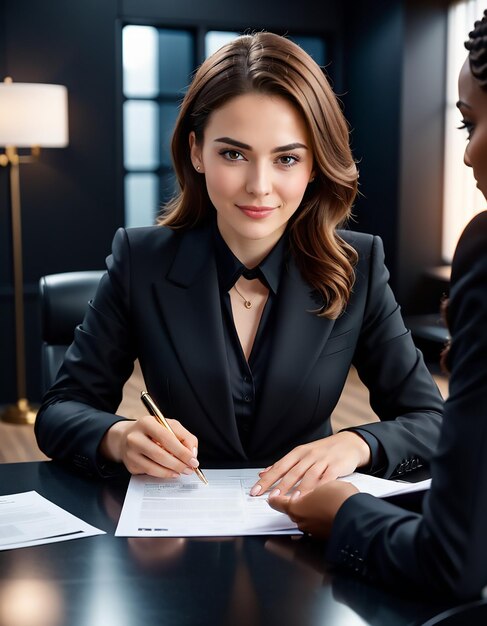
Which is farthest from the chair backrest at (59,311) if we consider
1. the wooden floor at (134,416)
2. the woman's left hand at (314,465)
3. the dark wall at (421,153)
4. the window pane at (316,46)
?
the window pane at (316,46)

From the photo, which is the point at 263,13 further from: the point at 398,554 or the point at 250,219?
the point at 398,554

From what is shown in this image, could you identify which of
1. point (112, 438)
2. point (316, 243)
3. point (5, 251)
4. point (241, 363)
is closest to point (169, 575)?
point (112, 438)

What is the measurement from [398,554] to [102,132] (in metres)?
4.51

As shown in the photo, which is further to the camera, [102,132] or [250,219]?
[102,132]

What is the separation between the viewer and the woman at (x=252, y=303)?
149 centimetres

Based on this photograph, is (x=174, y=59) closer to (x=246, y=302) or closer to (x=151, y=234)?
(x=151, y=234)

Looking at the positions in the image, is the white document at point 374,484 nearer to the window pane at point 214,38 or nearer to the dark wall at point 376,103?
the dark wall at point 376,103

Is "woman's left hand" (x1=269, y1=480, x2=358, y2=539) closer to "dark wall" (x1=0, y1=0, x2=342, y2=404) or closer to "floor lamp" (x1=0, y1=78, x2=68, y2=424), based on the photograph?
"floor lamp" (x1=0, y1=78, x2=68, y2=424)

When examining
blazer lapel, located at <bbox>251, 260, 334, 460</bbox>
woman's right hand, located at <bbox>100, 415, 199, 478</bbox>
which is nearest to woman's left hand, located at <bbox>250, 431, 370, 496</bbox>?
woman's right hand, located at <bbox>100, 415, 199, 478</bbox>

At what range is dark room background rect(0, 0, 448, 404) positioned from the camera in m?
4.89

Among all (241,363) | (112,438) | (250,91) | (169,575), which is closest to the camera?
(169,575)

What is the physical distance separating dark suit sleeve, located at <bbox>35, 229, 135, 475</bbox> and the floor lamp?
2.76m

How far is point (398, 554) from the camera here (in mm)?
892

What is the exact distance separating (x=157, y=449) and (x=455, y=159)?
14.4 ft
